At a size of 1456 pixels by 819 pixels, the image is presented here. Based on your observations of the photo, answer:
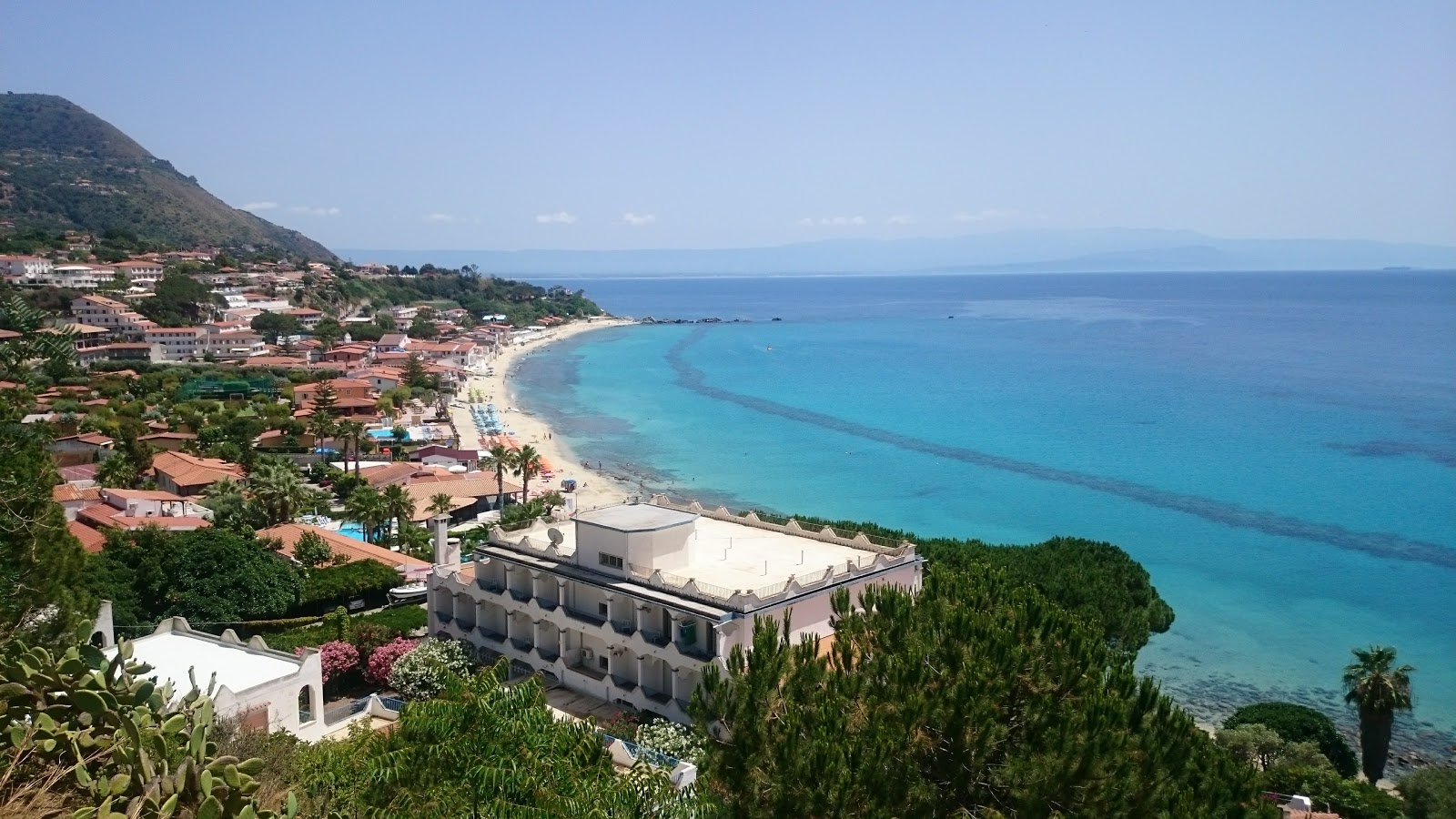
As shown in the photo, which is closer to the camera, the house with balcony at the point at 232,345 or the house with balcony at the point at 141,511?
the house with balcony at the point at 141,511

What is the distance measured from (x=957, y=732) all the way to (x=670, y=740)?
26.4 ft

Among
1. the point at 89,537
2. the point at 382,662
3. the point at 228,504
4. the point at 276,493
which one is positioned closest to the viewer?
the point at 382,662

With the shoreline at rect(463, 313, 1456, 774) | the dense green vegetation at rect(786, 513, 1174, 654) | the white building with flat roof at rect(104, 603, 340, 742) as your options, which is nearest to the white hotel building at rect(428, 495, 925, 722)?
the dense green vegetation at rect(786, 513, 1174, 654)

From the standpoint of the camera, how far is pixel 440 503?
38.3 metres

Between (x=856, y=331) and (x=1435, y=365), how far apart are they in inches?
3074

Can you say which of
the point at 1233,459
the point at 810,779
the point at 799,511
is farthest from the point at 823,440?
the point at 810,779

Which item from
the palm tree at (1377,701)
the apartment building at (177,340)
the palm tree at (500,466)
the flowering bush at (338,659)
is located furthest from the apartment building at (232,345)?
the palm tree at (1377,701)

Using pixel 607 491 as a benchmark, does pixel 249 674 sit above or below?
above

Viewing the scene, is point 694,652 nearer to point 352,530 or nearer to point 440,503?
point 440,503

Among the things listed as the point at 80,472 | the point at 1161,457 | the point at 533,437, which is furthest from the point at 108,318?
the point at 1161,457

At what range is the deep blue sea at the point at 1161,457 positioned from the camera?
35188mm

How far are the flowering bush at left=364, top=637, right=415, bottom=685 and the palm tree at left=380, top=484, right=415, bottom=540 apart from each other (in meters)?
12.4

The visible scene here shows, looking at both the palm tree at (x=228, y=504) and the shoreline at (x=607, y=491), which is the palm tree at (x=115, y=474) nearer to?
the palm tree at (x=228, y=504)

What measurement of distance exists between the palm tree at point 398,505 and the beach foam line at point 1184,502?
3559cm
